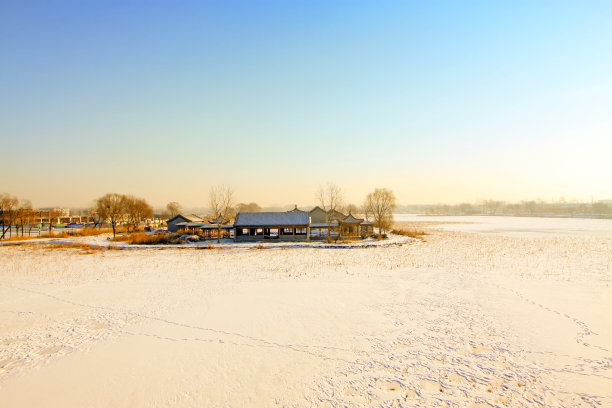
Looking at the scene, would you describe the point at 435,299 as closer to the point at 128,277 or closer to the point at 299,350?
the point at 299,350

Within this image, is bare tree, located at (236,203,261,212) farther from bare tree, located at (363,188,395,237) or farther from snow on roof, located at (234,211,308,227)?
snow on roof, located at (234,211,308,227)

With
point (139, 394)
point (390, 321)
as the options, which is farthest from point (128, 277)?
point (390, 321)

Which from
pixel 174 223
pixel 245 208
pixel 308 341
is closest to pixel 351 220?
pixel 174 223

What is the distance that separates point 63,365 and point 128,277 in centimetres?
1276

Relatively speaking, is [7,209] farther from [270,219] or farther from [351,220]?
[351,220]

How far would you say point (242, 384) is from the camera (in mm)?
7516

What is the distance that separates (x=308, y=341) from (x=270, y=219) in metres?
36.4

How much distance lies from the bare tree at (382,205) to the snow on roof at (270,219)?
16.8 metres

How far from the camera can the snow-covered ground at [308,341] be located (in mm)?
7148

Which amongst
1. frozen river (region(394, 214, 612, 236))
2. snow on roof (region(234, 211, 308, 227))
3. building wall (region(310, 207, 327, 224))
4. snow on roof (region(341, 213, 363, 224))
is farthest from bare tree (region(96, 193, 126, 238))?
frozen river (region(394, 214, 612, 236))

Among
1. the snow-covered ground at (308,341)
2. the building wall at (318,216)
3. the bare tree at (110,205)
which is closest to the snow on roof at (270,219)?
the building wall at (318,216)

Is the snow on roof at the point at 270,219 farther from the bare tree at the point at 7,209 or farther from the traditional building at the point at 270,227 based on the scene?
the bare tree at the point at 7,209

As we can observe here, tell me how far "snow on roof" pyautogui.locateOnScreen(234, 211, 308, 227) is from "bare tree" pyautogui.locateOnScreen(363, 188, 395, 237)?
16.8m

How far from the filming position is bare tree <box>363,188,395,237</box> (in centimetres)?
5753
